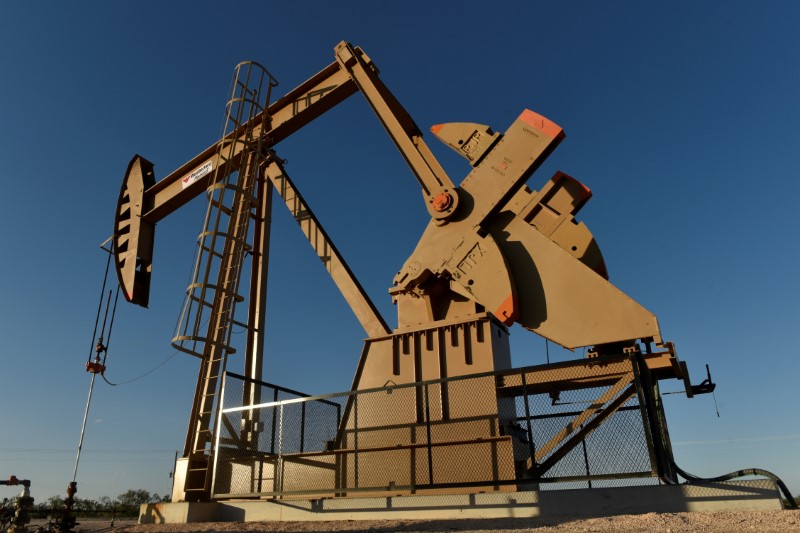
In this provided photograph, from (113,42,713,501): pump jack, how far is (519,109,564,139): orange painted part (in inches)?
0.7

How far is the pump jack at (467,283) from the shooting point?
6.82 m

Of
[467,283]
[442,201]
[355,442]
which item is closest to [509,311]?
[467,283]

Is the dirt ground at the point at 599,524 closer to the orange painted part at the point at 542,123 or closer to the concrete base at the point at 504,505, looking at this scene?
the concrete base at the point at 504,505

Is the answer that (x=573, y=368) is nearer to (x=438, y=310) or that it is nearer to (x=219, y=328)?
(x=438, y=310)

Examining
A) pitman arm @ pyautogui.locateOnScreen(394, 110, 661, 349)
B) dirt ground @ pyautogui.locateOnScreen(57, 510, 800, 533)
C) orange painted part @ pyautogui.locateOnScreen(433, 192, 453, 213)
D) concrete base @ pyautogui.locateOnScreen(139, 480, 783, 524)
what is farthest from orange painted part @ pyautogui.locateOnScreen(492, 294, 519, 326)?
dirt ground @ pyautogui.locateOnScreen(57, 510, 800, 533)

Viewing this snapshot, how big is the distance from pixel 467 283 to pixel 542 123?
251 cm

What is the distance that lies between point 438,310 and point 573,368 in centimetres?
224

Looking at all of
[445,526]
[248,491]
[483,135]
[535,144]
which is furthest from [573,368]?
[248,491]

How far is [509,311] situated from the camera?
7273mm

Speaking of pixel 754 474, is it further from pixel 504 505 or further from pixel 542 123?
pixel 542 123

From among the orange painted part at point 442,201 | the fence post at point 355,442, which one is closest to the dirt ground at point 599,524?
the fence post at point 355,442

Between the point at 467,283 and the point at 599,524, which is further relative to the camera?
the point at 467,283

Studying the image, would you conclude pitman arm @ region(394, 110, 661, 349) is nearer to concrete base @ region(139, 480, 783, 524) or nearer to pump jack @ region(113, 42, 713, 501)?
pump jack @ region(113, 42, 713, 501)

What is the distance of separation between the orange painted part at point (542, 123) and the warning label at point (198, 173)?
7.38 metres
